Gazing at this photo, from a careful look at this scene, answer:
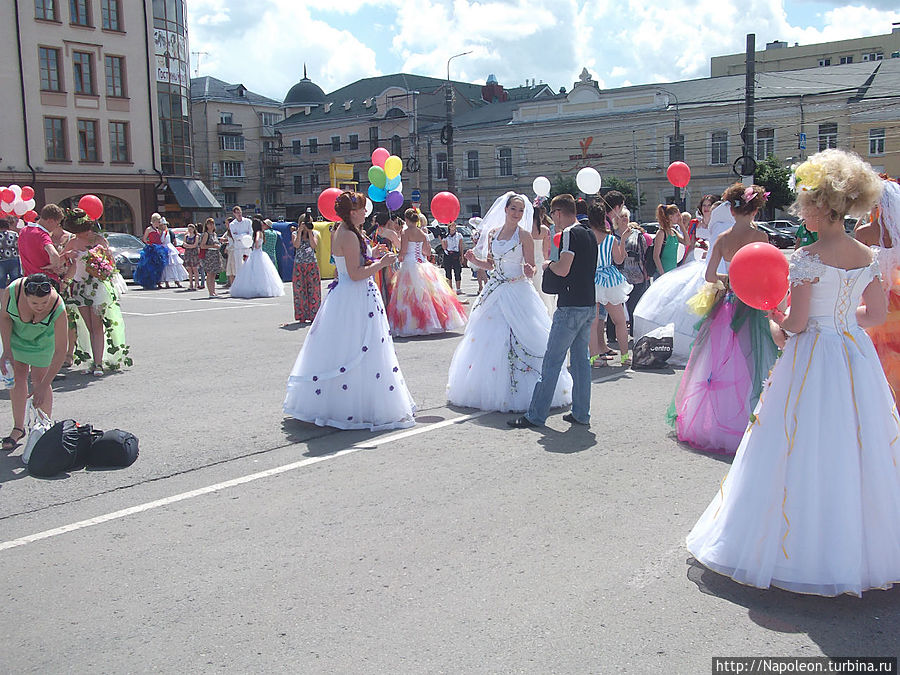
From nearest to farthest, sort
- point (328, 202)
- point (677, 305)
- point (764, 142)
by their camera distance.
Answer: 1. point (328, 202)
2. point (677, 305)
3. point (764, 142)

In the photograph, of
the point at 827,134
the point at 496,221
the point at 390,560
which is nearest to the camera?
the point at 390,560

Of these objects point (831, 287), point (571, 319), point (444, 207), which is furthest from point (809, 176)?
point (444, 207)

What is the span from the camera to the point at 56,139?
3919cm

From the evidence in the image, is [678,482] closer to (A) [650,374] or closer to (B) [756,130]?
(A) [650,374]

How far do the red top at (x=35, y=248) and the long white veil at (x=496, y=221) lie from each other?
4.69 m

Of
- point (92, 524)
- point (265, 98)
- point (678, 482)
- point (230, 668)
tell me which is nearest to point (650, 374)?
point (678, 482)

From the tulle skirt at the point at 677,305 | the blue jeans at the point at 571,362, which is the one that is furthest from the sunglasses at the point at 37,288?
the tulle skirt at the point at 677,305

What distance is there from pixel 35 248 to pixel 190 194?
120ft

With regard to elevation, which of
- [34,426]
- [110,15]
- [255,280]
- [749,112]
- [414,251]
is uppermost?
[110,15]

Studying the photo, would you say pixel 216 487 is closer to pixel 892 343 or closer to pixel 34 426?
pixel 34 426

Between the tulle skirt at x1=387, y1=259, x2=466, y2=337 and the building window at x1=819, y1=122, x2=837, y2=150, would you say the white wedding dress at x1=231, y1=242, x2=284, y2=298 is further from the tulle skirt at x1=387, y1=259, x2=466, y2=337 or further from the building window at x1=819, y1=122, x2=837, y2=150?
the building window at x1=819, y1=122, x2=837, y2=150

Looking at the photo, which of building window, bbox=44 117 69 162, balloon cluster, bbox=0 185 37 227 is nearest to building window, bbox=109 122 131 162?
building window, bbox=44 117 69 162

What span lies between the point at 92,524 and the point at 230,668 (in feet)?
7.06

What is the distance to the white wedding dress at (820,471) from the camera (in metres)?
3.74
